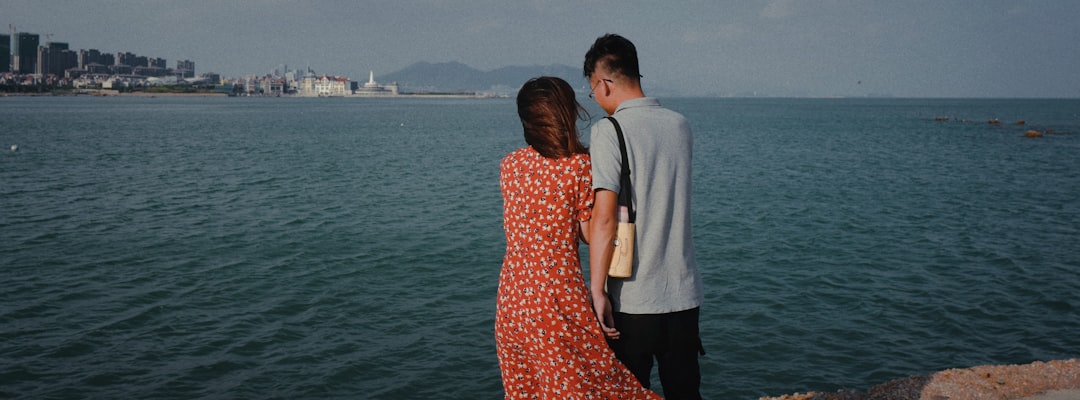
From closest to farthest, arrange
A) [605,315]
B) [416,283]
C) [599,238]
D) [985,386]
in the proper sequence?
1. [599,238]
2. [605,315]
3. [985,386]
4. [416,283]

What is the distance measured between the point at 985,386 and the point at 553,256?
14.7 ft

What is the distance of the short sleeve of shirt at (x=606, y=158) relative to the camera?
304cm

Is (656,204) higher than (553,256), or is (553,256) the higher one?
(656,204)

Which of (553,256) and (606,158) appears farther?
(553,256)

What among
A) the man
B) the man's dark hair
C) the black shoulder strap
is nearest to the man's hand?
the man

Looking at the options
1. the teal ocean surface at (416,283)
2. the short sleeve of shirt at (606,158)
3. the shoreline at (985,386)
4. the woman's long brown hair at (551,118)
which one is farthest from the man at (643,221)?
the teal ocean surface at (416,283)

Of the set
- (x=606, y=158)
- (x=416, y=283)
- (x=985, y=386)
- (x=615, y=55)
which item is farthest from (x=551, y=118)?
(x=416, y=283)

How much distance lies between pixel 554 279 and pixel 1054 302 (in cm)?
1154

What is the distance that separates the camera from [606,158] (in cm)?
304

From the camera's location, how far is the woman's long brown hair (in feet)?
10.4

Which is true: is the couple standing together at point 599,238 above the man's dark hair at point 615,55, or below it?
below

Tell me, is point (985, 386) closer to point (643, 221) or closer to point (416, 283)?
point (643, 221)

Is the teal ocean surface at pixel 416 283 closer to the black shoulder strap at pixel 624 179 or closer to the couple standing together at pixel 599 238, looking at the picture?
the couple standing together at pixel 599 238

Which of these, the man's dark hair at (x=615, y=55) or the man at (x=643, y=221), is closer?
the man at (x=643, y=221)
